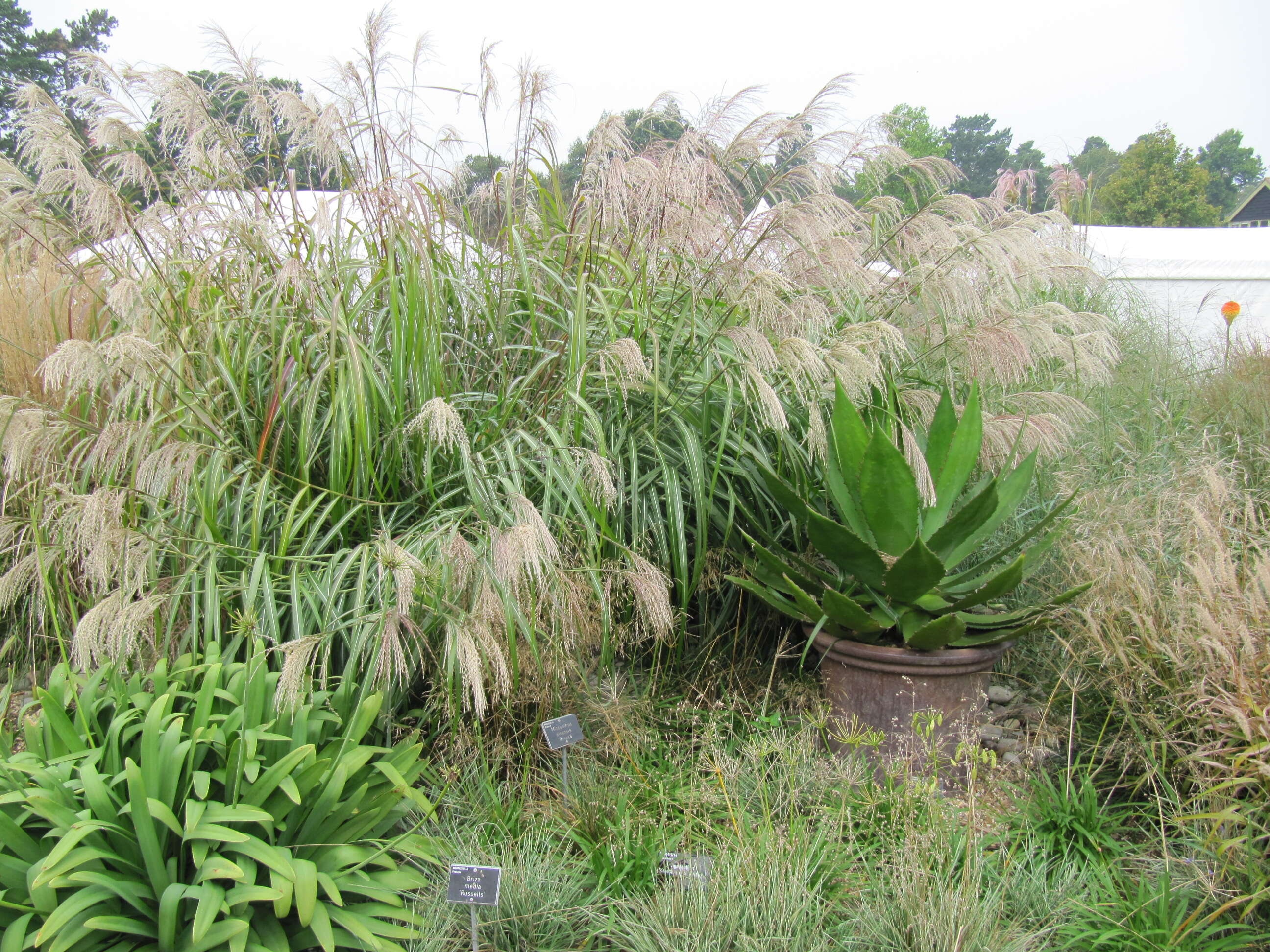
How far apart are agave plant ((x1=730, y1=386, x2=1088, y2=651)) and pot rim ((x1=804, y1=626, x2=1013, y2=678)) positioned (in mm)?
36

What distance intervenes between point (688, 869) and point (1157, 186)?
35359 millimetres

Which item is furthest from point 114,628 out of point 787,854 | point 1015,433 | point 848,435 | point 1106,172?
point 1106,172

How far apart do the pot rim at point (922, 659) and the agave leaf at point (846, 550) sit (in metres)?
0.23

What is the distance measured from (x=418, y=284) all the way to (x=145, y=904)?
73.4 inches

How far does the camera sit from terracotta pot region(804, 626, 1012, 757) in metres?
2.63

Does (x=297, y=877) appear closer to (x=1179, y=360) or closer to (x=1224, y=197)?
(x=1179, y=360)

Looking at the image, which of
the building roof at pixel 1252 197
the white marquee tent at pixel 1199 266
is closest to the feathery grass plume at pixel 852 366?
the white marquee tent at pixel 1199 266

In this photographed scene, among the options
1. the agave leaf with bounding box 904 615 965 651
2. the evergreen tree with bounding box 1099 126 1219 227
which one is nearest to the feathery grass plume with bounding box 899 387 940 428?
the agave leaf with bounding box 904 615 965 651

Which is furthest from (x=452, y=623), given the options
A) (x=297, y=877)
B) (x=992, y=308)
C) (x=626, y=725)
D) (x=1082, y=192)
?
(x=1082, y=192)

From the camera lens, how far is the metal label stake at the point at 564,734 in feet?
7.18

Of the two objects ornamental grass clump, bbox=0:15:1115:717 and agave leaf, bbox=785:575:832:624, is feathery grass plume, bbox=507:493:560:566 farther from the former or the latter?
agave leaf, bbox=785:575:832:624

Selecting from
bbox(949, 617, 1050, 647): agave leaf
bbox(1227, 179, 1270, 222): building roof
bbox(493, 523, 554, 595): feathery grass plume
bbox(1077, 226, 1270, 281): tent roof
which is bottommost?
bbox(949, 617, 1050, 647): agave leaf

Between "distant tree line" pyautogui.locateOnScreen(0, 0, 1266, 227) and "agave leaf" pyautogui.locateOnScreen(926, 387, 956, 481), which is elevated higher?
"distant tree line" pyautogui.locateOnScreen(0, 0, 1266, 227)

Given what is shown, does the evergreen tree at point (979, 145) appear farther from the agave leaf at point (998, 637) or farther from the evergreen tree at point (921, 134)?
the agave leaf at point (998, 637)
